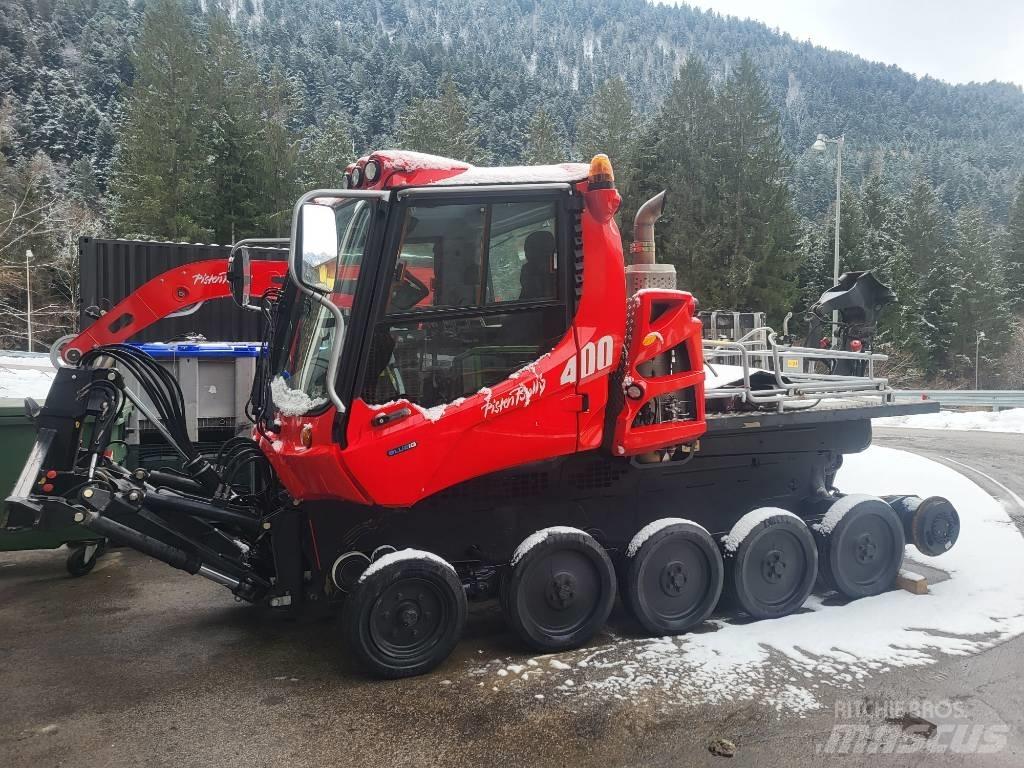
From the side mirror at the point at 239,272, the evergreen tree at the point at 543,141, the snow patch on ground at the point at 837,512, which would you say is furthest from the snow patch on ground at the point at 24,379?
the evergreen tree at the point at 543,141

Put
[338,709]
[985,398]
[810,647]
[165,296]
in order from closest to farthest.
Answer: [338,709]
[810,647]
[165,296]
[985,398]

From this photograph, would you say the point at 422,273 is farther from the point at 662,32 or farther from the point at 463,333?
the point at 662,32

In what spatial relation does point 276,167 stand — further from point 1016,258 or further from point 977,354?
point 1016,258

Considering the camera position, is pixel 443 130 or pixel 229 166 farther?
pixel 443 130

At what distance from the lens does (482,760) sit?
3564 millimetres

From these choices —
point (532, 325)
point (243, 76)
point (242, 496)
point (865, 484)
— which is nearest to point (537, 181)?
point (532, 325)

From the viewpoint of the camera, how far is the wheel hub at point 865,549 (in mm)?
5707

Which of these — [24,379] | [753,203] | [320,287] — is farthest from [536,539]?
[753,203]

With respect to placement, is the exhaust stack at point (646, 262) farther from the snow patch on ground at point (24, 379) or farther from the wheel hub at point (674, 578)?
the snow patch on ground at point (24, 379)

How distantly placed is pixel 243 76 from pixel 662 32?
538 ft

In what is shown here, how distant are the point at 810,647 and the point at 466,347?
2.86 m

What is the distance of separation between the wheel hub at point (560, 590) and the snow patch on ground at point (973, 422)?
48.4 ft

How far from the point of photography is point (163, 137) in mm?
33250

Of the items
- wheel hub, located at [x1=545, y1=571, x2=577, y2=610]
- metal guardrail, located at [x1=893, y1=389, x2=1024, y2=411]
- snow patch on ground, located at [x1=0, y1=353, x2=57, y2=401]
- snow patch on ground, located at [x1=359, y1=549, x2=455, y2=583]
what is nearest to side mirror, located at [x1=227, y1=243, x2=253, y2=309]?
snow patch on ground, located at [x1=359, y1=549, x2=455, y2=583]
